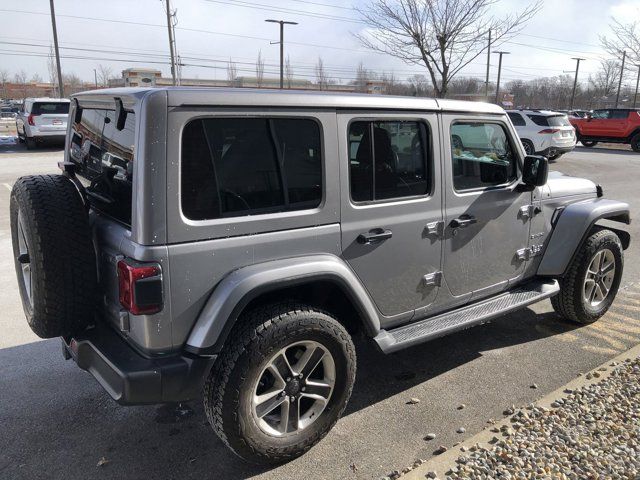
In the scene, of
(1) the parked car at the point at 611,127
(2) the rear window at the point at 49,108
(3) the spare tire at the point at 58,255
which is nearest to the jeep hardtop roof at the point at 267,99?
(3) the spare tire at the point at 58,255

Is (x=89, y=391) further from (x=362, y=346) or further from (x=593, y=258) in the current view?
(x=593, y=258)

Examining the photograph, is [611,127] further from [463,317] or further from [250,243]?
[250,243]

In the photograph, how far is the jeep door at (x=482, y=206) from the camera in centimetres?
338

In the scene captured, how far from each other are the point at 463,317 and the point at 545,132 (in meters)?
16.2

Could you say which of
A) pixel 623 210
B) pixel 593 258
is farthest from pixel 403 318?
pixel 623 210

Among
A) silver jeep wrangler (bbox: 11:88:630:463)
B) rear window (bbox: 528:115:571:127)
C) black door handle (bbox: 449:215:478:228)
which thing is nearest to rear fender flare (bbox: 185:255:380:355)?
silver jeep wrangler (bbox: 11:88:630:463)

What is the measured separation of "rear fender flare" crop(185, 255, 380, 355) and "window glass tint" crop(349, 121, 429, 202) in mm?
499

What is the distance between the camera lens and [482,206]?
354 cm

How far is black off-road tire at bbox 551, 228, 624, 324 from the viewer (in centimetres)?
420

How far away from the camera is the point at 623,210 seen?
4387mm

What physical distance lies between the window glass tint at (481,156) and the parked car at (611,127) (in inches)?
857

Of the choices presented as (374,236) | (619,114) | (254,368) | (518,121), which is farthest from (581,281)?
(619,114)

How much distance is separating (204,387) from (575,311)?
10.6ft

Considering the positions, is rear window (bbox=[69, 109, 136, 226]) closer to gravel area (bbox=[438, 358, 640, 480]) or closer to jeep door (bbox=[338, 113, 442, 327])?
jeep door (bbox=[338, 113, 442, 327])
